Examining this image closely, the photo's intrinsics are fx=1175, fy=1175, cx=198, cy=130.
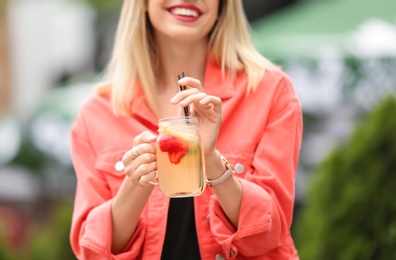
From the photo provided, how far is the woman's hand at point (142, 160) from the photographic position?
3619 millimetres

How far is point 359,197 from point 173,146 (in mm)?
2307

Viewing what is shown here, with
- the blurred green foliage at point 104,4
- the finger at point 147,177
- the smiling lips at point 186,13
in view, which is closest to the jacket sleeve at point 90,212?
the finger at point 147,177

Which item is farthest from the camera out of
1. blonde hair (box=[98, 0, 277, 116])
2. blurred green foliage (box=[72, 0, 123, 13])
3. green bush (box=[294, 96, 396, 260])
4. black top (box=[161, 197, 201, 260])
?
blurred green foliage (box=[72, 0, 123, 13])

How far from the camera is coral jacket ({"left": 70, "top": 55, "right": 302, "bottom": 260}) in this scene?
383 centimetres

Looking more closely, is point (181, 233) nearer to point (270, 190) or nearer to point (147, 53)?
point (270, 190)

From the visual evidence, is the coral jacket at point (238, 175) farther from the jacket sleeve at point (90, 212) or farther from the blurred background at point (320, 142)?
the blurred background at point (320, 142)

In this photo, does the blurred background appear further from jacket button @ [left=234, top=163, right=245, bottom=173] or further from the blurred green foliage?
jacket button @ [left=234, top=163, right=245, bottom=173]

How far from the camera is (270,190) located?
3877mm

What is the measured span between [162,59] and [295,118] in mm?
573

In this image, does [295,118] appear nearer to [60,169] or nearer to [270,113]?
Result: [270,113]

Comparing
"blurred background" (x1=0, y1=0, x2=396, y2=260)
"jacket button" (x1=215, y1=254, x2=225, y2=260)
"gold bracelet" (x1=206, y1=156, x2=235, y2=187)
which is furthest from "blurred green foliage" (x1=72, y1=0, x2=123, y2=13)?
"gold bracelet" (x1=206, y1=156, x2=235, y2=187)

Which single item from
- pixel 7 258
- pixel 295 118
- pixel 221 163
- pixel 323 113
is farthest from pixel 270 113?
pixel 323 113

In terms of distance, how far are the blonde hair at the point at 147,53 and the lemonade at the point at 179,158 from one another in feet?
1.55

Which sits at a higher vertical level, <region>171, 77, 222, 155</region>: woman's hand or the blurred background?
<region>171, 77, 222, 155</region>: woman's hand
